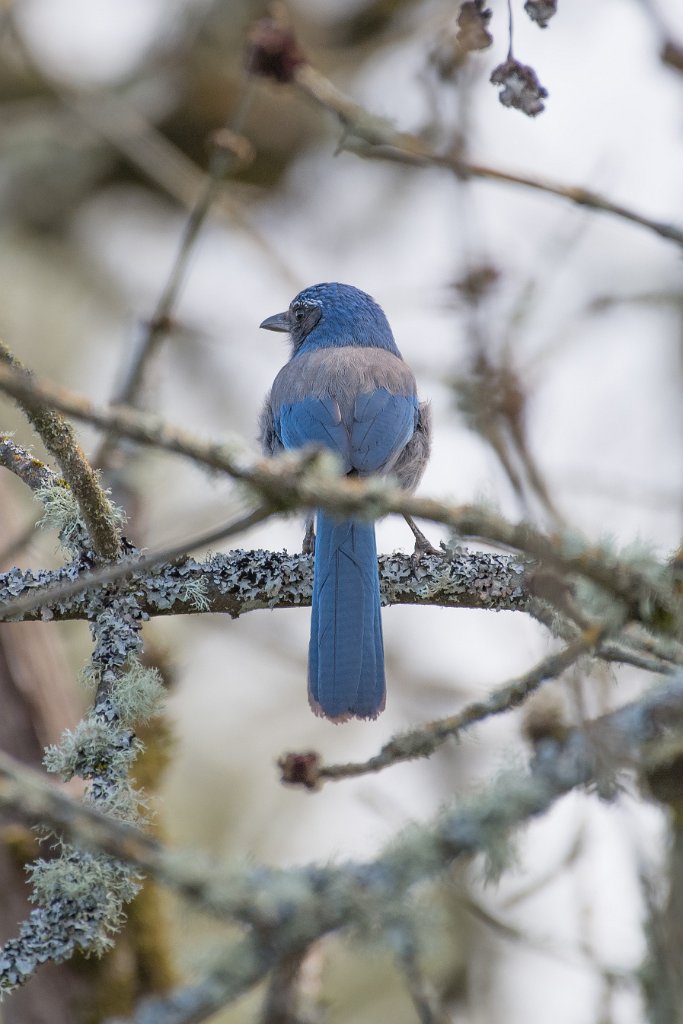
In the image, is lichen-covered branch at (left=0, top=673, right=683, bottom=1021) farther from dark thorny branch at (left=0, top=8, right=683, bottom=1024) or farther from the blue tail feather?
the blue tail feather

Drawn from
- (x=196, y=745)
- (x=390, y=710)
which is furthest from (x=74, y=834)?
(x=196, y=745)

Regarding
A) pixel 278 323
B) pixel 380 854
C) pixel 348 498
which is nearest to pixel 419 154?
pixel 348 498

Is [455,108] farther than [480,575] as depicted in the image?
Yes

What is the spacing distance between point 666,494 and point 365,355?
1.47 metres

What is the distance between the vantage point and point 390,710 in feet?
24.8

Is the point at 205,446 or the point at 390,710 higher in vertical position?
the point at 390,710

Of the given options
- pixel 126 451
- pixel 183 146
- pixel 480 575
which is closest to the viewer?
pixel 480 575

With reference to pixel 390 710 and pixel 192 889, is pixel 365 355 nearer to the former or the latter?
pixel 390 710

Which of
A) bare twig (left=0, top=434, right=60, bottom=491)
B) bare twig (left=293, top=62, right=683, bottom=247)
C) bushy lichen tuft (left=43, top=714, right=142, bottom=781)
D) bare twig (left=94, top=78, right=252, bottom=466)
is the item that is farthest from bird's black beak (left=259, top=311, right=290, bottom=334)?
bushy lichen tuft (left=43, top=714, right=142, bottom=781)

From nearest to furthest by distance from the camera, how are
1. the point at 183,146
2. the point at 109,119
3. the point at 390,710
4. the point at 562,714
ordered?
the point at 562,714 → the point at 109,119 → the point at 390,710 → the point at 183,146

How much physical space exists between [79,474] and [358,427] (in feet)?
5.38

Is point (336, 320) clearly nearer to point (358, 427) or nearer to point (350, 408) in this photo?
point (350, 408)

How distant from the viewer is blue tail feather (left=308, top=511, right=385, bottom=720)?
363 cm

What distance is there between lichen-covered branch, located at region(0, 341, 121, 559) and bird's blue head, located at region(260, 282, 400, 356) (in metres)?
2.76
